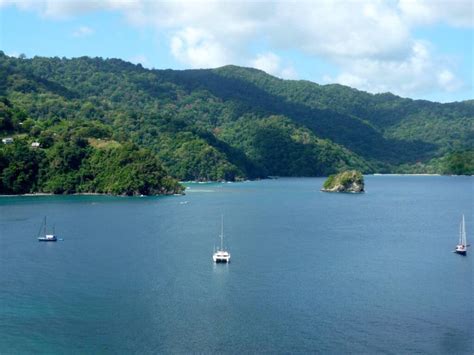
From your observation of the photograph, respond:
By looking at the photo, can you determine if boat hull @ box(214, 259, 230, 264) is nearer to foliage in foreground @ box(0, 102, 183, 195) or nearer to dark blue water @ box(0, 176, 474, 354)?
dark blue water @ box(0, 176, 474, 354)

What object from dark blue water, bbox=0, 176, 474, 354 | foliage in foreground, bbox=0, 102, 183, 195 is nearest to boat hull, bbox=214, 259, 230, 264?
dark blue water, bbox=0, 176, 474, 354

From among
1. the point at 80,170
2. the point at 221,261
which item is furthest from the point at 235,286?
the point at 80,170

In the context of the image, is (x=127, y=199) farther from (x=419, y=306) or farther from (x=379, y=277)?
(x=419, y=306)

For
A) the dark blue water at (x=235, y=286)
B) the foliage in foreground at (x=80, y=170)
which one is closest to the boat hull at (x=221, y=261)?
the dark blue water at (x=235, y=286)

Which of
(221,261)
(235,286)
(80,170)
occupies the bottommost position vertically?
(235,286)

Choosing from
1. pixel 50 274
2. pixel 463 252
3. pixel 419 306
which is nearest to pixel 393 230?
pixel 463 252

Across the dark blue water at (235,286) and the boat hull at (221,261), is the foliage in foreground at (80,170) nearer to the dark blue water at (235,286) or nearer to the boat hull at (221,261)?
the dark blue water at (235,286)

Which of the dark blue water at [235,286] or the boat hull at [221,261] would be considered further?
the boat hull at [221,261]

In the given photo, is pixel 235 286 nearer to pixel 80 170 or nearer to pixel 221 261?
pixel 221 261
